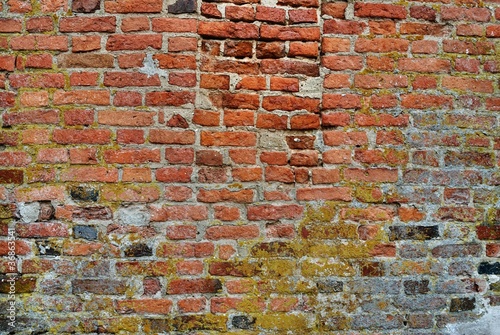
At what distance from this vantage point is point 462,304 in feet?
6.56

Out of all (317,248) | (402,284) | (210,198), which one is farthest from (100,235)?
(402,284)

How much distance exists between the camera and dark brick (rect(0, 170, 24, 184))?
1.91 m

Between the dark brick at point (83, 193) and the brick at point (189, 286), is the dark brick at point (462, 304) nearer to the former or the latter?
the brick at point (189, 286)

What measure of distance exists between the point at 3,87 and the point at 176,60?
84cm

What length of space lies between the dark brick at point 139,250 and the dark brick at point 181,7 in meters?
1.12

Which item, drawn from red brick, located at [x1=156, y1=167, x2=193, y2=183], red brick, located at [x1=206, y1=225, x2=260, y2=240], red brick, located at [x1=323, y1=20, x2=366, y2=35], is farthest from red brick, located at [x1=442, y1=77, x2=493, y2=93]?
red brick, located at [x1=156, y1=167, x2=193, y2=183]

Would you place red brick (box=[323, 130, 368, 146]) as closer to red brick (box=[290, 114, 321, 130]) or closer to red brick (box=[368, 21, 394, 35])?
red brick (box=[290, 114, 321, 130])

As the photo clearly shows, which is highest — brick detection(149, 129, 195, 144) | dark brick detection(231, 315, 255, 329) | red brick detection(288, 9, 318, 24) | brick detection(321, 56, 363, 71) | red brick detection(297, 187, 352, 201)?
red brick detection(288, 9, 318, 24)

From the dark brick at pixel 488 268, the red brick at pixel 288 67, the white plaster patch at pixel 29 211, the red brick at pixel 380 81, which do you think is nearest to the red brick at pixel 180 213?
the white plaster patch at pixel 29 211

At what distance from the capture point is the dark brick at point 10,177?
191cm

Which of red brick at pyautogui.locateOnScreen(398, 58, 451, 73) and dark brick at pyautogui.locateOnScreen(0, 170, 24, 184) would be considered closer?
dark brick at pyautogui.locateOnScreen(0, 170, 24, 184)

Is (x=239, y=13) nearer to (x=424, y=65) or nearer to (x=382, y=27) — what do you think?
(x=382, y=27)

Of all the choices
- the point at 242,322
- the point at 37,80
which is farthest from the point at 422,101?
the point at 37,80

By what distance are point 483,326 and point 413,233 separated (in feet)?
1.91
